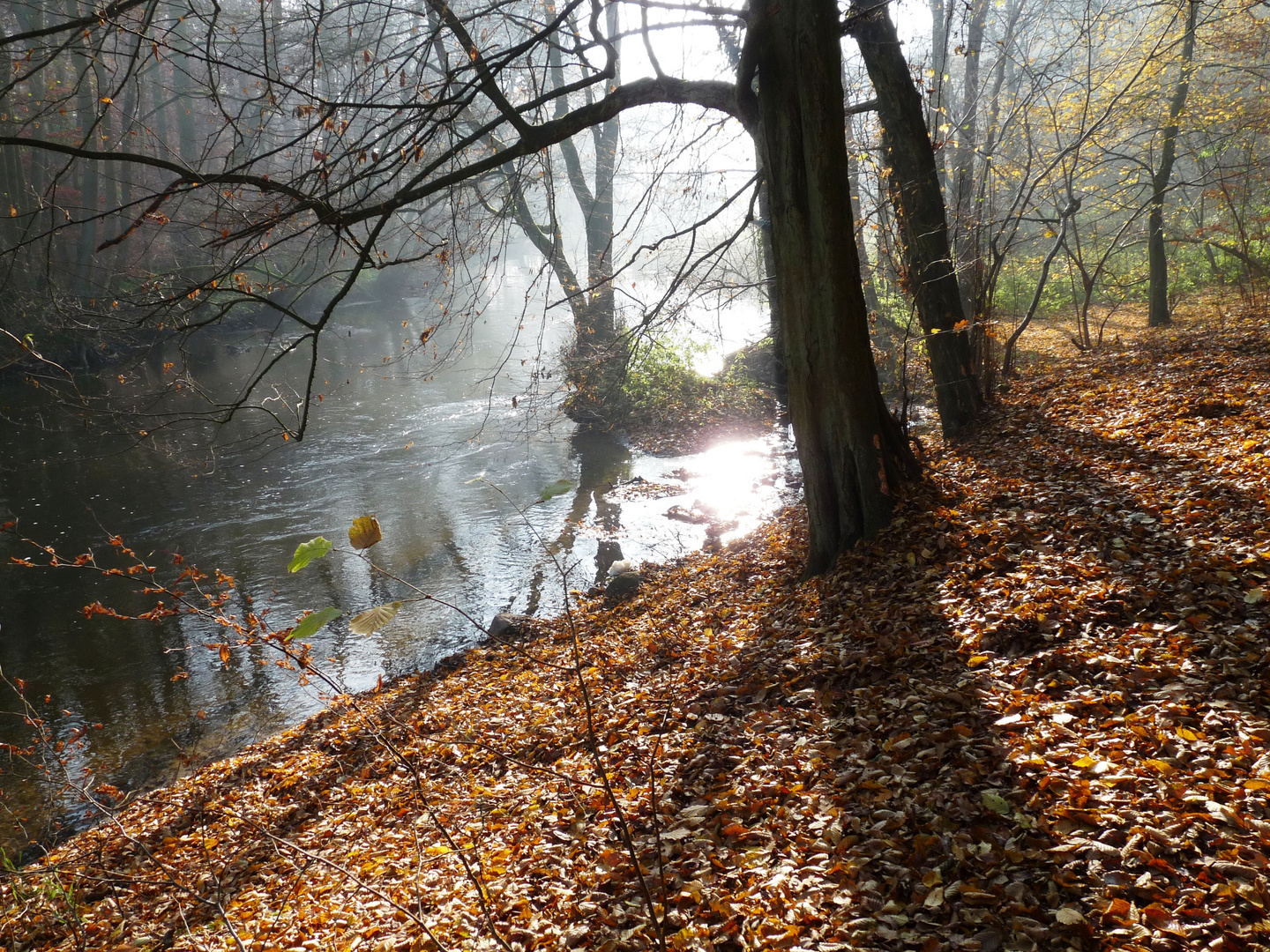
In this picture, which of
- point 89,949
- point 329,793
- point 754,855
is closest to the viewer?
point 754,855

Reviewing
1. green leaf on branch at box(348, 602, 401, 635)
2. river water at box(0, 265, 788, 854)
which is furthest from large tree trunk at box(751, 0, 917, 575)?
green leaf on branch at box(348, 602, 401, 635)

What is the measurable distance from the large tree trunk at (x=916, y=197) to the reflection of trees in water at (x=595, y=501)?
181 inches

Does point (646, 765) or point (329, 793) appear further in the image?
point (329, 793)

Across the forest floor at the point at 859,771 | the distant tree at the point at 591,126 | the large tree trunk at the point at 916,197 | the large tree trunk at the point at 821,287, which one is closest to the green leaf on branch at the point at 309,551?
the forest floor at the point at 859,771

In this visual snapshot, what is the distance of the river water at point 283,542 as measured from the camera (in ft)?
23.3

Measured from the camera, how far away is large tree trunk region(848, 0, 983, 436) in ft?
22.6

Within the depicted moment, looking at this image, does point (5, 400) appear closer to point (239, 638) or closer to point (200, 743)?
point (239, 638)

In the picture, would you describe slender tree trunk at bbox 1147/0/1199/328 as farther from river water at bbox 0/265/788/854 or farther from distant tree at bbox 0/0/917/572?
distant tree at bbox 0/0/917/572

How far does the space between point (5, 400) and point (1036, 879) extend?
23789 millimetres

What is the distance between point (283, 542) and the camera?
11.1 metres

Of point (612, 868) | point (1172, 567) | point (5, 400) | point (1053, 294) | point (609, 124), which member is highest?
point (609, 124)

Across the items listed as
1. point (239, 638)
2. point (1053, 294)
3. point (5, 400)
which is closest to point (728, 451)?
point (239, 638)

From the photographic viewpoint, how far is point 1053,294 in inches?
763

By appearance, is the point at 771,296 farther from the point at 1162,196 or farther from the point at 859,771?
the point at 859,771
